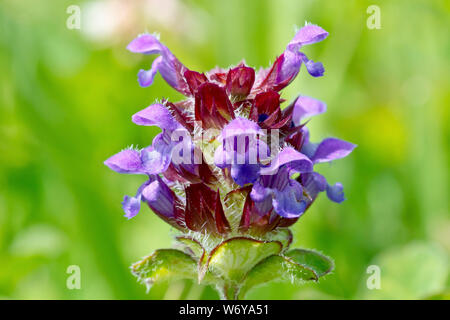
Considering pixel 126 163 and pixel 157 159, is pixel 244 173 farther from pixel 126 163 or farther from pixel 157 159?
pixel 126 163

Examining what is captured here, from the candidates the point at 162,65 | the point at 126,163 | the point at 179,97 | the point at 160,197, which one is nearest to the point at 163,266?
the point at 160,197

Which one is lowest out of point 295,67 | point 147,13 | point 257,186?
point 257,186

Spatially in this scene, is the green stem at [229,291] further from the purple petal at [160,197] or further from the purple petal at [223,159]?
the purple petal at [223,159]

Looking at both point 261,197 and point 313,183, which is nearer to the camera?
point 261,197

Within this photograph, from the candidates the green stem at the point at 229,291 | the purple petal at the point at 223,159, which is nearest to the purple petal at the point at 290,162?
the purple petal at the point at 223,159

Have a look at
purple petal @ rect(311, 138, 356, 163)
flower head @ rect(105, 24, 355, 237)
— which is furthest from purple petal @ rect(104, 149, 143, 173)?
purple petal @ rect(311, 138, 356, 163)

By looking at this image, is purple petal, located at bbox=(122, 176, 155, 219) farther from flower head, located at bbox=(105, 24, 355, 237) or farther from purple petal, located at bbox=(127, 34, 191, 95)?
purple petal, located at bbox=(127, 34, 191, 95)

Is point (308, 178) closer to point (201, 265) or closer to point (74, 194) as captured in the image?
point (201, 265)

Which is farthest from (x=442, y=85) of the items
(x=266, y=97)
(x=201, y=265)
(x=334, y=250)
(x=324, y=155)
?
(x=201, y=265)
